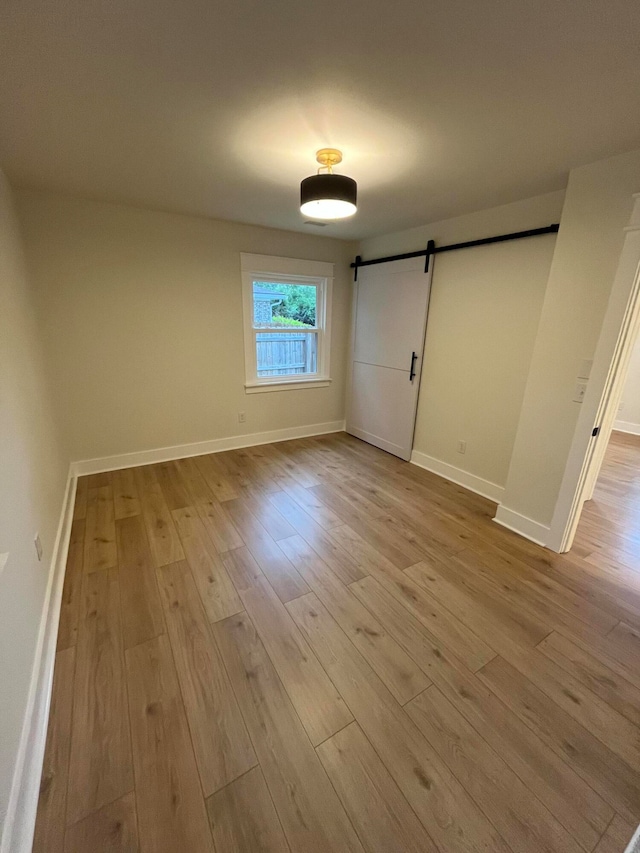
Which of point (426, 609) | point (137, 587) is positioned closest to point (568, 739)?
point (426, 609)

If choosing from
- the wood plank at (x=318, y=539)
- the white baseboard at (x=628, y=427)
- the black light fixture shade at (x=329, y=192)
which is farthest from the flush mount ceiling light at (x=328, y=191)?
the white baseboard at (x=628, y=427)

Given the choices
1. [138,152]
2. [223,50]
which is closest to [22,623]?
[223,50]

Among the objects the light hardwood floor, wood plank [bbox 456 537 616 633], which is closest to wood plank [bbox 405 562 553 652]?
the light hardwood floor

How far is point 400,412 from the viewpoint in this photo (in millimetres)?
3766

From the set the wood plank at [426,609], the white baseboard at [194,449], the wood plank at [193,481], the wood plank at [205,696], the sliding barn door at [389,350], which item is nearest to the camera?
the wood plank at [205,696]

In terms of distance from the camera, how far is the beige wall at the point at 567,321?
6.16ft

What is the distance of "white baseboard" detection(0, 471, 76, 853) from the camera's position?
938 millimetres

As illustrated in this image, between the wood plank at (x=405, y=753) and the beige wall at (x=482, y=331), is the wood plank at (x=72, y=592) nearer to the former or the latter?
the wood plank at (x=405, y=753)

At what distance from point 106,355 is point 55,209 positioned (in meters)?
1.14

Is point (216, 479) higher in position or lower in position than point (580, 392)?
Result: lower

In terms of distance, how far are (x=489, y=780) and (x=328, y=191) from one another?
255 centimetres

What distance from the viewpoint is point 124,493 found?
9.53 feet

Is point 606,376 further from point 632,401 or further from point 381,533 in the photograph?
point 632,401

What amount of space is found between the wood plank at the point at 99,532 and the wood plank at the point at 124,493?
1.9 inches
